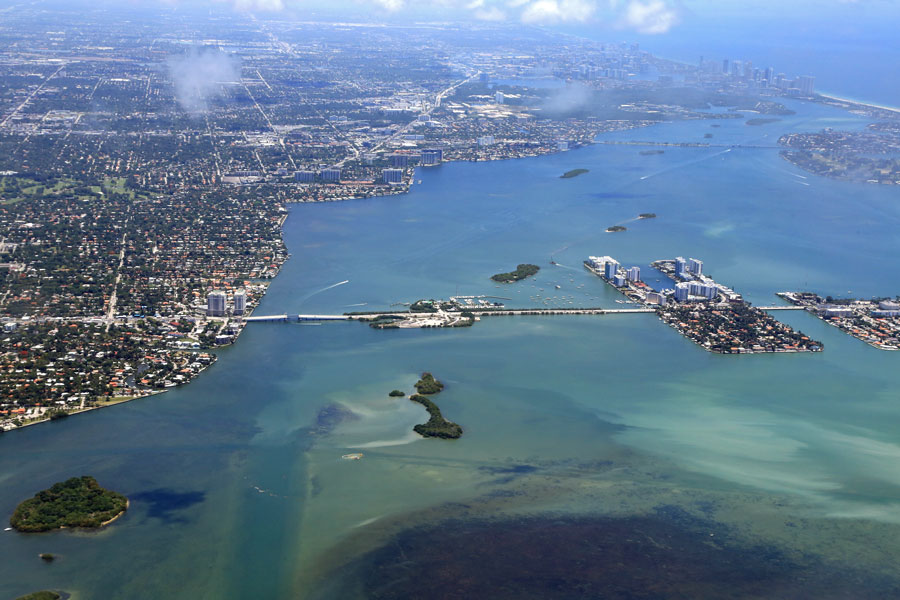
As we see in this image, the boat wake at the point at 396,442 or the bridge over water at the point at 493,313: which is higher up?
the boat wake at the point at 396,442

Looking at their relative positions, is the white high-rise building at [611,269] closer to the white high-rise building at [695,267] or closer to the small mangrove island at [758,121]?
the white high-rise building at [695,267]

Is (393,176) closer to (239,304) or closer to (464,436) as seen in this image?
(239,304)

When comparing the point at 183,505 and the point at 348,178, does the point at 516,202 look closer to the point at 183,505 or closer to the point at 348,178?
the point at 348,178

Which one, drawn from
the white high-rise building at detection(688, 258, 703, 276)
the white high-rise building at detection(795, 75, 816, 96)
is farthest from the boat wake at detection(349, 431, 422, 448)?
the white high-rise building at detection(795, 75, 816, 96)

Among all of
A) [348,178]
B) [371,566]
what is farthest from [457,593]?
[348,178]

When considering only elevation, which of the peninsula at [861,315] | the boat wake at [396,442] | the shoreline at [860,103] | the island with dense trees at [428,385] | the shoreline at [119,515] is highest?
the shoreline at [119,515]

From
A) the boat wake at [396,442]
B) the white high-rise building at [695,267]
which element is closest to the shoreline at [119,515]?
the boat wake at [396,442]
